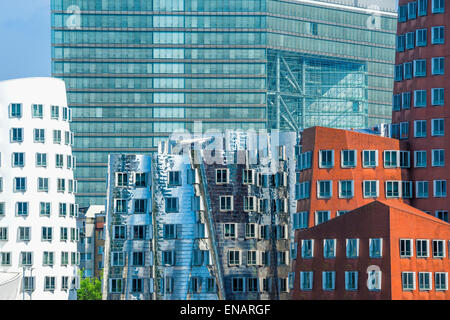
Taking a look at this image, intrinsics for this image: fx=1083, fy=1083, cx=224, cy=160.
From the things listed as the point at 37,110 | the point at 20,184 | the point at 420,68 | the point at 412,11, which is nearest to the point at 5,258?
the point at 20,184

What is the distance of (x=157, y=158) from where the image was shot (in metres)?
164

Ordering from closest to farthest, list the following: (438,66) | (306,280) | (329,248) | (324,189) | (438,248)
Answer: (438,248), (329,248), (306,280), (324,189), (438,66)

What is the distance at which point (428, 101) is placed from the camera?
153m

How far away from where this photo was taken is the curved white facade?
170875 mm

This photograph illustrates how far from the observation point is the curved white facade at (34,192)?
171 m

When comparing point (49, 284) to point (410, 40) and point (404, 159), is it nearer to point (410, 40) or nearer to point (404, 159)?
point (404, 159)

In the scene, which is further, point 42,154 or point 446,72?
point 42,154

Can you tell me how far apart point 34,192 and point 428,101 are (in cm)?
6374

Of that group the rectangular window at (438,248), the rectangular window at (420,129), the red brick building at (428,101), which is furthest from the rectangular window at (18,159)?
the rectangular window at (438,248)
